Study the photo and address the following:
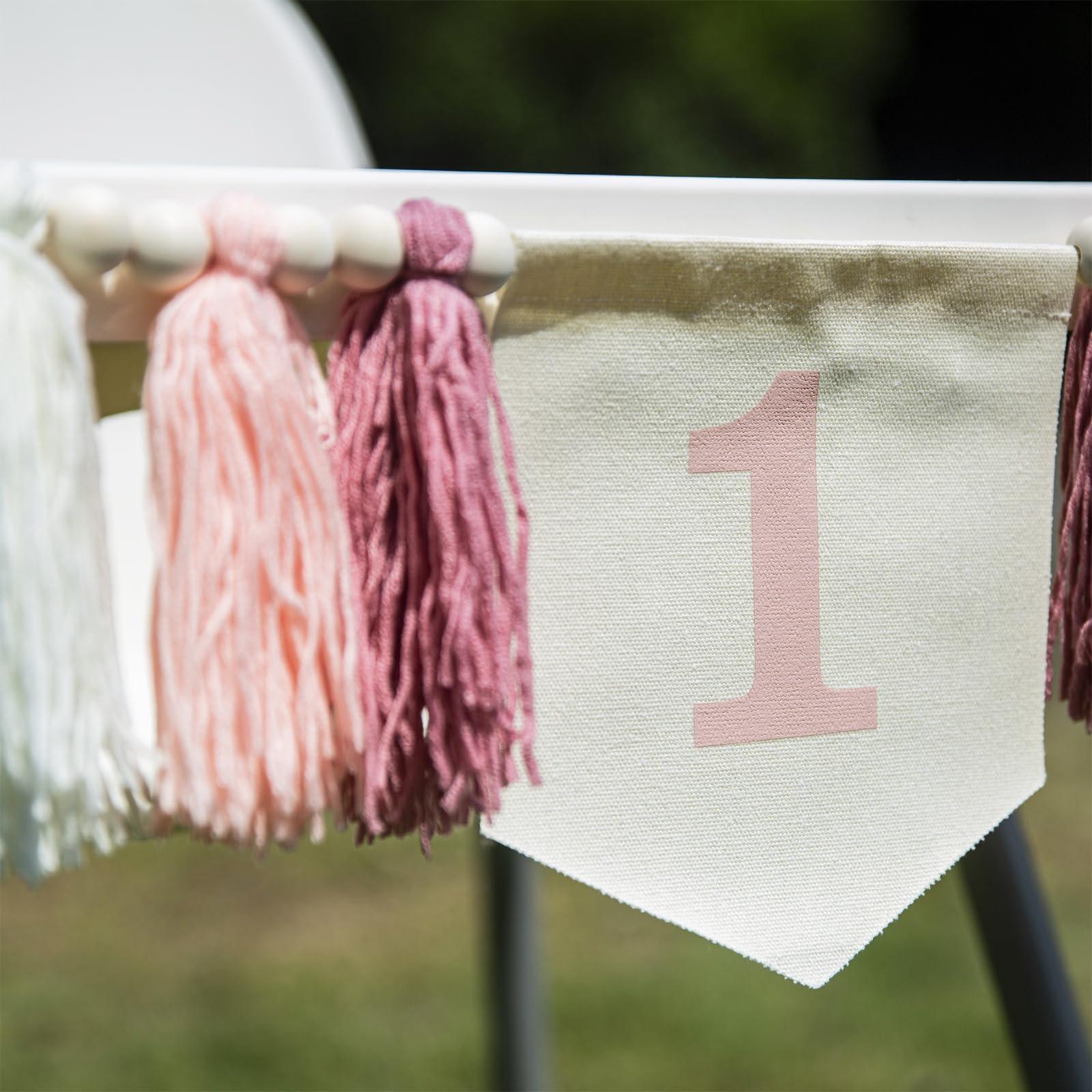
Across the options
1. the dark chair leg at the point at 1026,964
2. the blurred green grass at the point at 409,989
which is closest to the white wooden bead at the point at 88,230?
the dark chair leg at the point at 1026,964

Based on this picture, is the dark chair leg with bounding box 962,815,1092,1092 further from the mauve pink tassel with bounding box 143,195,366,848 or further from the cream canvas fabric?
the mauve pink tassel with bounding box 143,195,366,848

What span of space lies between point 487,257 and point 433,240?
0.02m

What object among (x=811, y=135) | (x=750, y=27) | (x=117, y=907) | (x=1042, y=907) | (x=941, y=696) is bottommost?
(x=117, y=907)

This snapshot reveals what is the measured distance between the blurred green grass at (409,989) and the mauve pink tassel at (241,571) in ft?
3.81

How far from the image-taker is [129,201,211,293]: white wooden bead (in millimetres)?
315

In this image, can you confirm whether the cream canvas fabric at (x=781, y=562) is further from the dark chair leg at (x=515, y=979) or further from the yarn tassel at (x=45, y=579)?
the dark chair leg at (x=515, y=979)

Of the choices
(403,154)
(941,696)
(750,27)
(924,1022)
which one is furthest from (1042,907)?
(750,27)

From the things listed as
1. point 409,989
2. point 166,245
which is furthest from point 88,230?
point 409,989

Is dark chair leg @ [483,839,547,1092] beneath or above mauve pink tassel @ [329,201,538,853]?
beneath

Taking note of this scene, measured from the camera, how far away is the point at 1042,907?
1.87ft

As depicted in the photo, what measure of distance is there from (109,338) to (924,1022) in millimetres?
1485

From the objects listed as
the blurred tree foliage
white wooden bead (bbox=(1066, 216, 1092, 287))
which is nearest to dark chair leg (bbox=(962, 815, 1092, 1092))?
white wooden bead (bbox=(1066, 216, 1092, 287))

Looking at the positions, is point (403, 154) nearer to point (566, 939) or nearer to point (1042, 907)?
point (566, 939)

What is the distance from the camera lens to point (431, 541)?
1.09 ft
